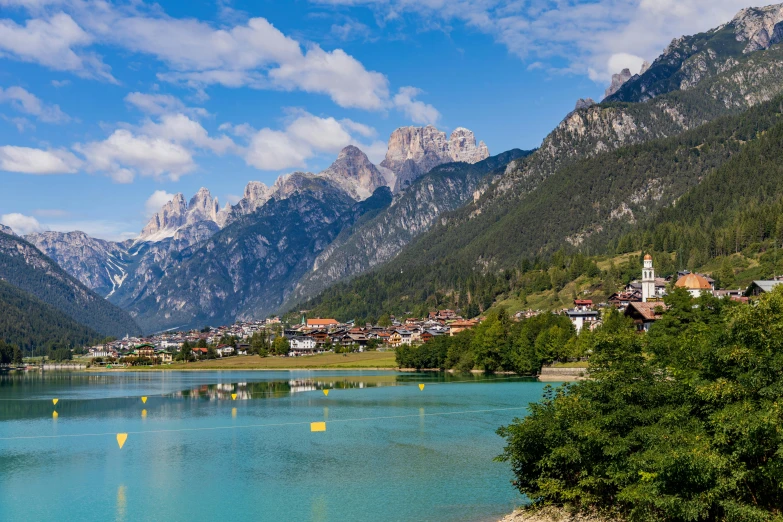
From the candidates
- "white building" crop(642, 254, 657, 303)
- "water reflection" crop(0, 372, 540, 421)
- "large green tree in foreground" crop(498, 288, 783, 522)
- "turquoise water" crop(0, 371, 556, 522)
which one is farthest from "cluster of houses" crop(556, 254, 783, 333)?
"large green tree in foreground" crop(498, 288, 783, 522)

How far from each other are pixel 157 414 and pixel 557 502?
73041 millimetres

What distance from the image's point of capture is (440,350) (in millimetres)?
176000

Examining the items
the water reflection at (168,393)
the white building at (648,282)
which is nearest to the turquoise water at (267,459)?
the water reflection at (168,393)

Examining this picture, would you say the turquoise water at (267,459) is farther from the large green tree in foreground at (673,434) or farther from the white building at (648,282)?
the white building at (648,282)

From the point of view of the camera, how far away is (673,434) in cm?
3306

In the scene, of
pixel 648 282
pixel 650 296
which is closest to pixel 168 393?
pixel 650 296

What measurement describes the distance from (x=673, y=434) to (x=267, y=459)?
126 ft

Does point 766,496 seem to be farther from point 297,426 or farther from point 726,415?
point 297,426

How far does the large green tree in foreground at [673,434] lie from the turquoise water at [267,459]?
5565mm

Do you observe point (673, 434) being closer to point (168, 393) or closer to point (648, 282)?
point (168, 393)

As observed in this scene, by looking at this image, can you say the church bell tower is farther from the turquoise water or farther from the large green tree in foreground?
the large green tree in foreground

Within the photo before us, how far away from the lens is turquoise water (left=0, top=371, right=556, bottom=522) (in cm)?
4678

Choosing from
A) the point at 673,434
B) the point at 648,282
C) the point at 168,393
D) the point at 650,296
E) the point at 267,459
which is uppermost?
the point at 648,282

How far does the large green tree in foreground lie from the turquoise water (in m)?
5.56
